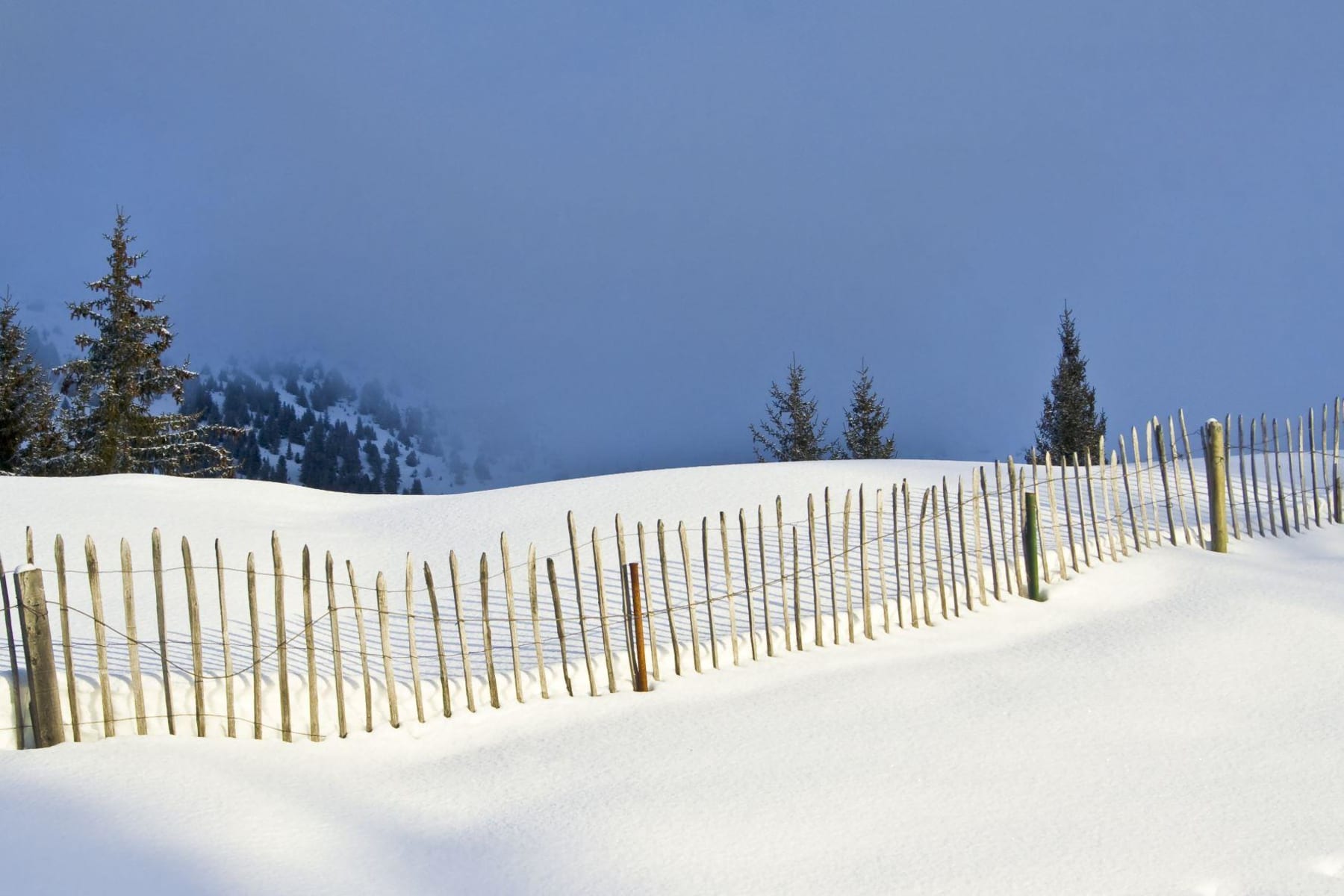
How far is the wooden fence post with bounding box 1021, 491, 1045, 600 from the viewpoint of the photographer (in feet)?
29.4

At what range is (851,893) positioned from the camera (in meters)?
4.08

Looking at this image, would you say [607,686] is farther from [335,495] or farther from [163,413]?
[163,413]

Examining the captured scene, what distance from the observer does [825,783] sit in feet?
17.2

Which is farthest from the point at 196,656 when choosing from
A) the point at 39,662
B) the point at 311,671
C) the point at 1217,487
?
the point at 1217,487

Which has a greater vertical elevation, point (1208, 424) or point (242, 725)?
point (1208, 424)

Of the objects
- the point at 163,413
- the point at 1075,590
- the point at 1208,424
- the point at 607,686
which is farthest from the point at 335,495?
the point at 163,413

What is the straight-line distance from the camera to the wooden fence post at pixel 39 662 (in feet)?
17.4

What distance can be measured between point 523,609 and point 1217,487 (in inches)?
287

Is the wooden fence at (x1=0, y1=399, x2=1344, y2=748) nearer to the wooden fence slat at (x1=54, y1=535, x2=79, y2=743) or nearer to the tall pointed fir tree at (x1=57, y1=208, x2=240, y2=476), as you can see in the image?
the wooden fence slat at (x1=54, y1=535, x2=79, y2=743)

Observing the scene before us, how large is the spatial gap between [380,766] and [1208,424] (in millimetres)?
9150

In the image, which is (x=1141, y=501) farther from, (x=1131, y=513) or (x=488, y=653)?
(x=488, y=653)

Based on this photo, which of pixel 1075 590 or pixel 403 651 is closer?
pixel 403 651

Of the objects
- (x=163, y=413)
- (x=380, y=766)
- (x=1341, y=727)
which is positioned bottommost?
(x=1341, y=727)

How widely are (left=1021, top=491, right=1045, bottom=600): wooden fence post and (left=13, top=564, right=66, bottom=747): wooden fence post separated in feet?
24.6
